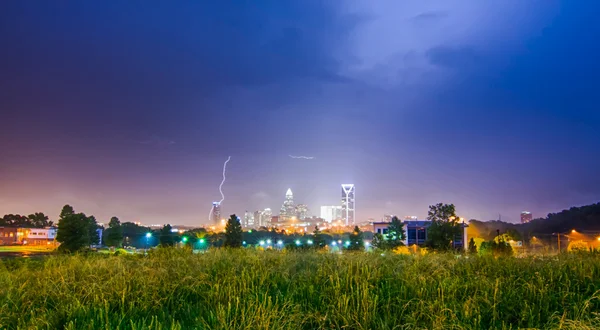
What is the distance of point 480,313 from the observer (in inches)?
205

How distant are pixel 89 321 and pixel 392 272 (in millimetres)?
4894

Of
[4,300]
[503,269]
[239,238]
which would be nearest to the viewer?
[4,300]

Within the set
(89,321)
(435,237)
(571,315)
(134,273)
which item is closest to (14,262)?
(134,273)

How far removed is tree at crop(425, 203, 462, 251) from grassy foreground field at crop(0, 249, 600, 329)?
26.3 metres

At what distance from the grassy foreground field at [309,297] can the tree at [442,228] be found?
26266 mm

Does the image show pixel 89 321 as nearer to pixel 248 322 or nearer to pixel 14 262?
pixel 248 322

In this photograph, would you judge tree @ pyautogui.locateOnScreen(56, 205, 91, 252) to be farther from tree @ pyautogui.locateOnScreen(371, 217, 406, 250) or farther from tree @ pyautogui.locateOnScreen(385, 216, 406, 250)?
tree @ pyautogui.locateOnScreen(385, 216, 406, 250)

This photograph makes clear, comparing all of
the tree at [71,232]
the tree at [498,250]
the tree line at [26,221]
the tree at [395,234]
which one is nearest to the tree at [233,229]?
the tree at [71,232]

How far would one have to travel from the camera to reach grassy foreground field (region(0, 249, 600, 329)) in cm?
483

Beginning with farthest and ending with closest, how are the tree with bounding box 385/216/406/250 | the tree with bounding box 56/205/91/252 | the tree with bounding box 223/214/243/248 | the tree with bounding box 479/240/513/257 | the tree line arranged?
the tree line
the tree with bounding box 385/216/406/250
the tree with bounding box 223/214/243/248
the tree with bounding box 56/205/91/252
the tree with bounding box 479/240/513/257

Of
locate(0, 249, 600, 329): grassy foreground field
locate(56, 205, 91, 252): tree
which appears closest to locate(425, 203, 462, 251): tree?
locate(0, 249, 600, 329): grassy foreground field

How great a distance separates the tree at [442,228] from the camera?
35.0 m

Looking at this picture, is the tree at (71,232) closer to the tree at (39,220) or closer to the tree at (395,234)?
the tree at (395,234)

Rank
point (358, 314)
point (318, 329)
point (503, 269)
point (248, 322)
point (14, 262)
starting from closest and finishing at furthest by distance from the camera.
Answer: point (248, 322) → point (318, 329) → point (358, 314) → point (503, 269) → point (14, 262)
